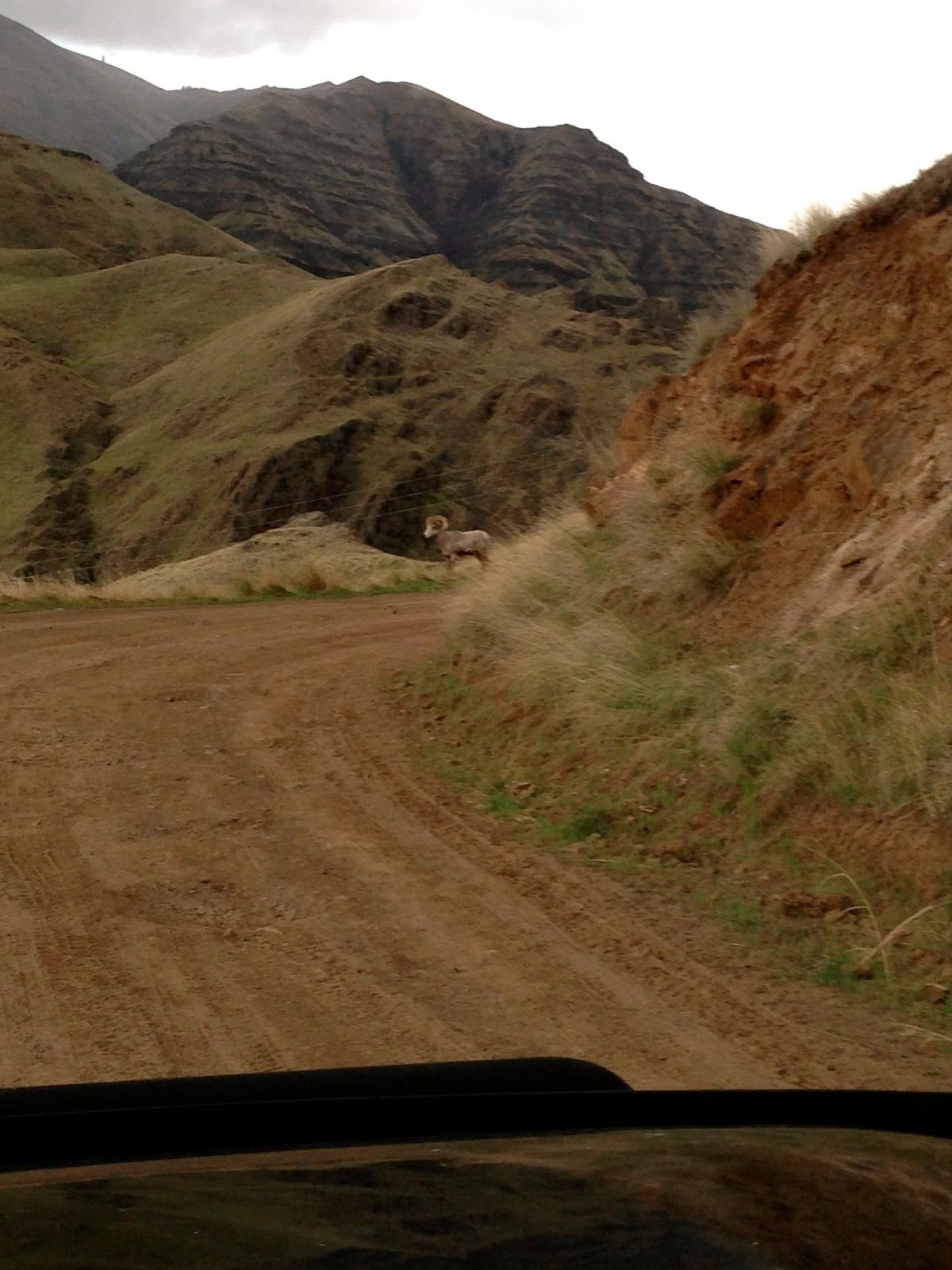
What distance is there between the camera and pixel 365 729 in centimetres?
1011

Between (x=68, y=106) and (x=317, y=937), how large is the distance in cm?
19179

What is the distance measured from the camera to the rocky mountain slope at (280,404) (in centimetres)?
4297

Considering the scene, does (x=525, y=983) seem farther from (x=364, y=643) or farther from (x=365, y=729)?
(x=364, y=643)

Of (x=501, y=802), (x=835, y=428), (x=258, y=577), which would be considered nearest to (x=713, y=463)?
(x=835, y=428)

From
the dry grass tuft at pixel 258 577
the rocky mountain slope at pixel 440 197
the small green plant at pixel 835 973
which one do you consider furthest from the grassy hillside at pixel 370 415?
the rocky mountain slope at pixel 440 197

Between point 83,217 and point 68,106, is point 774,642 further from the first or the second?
point 68,106

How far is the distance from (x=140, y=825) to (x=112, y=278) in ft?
194

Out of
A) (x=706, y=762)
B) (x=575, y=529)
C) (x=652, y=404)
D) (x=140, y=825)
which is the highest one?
(x=652, y=404)

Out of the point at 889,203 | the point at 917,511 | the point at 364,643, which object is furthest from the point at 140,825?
the point at 889,203

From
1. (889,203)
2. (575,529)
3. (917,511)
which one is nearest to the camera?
(917,511)

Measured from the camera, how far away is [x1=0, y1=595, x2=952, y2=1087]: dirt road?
4.87m

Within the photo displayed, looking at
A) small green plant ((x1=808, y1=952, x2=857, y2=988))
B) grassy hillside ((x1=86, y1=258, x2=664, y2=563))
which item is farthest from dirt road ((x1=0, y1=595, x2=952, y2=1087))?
grassy hillside ((x1=86, y1=258, x2=664, y2=563))

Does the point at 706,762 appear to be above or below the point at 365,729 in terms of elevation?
above

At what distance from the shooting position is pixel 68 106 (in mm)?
176375
